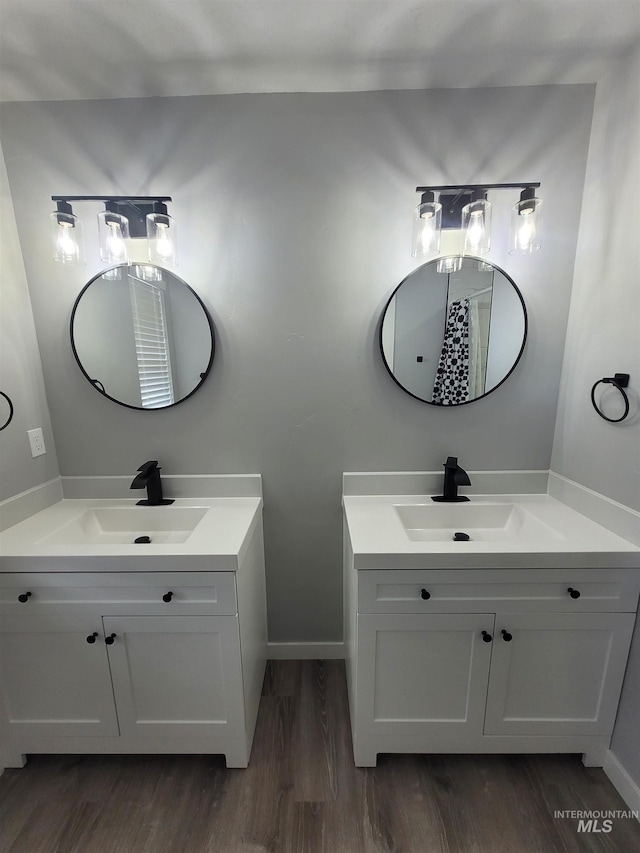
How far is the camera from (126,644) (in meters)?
1.18

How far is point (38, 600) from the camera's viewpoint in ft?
3.77

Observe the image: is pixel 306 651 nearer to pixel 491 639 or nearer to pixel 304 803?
pixel 304 803

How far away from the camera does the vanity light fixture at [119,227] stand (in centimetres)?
125

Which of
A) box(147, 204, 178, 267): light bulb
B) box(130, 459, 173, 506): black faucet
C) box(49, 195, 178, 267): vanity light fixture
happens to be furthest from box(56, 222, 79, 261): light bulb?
box(130, 459, 173, 506): black faucet

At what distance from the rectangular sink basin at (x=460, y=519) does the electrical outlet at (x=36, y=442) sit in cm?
156

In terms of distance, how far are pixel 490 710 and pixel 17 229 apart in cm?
260

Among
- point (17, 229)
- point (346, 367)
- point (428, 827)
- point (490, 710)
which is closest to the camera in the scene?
point (428, 827)

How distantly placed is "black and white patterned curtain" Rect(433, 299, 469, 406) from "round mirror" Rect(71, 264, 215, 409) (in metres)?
1.00

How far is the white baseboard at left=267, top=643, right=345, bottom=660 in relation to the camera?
5.66ft

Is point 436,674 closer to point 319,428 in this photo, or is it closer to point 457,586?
point 457,586

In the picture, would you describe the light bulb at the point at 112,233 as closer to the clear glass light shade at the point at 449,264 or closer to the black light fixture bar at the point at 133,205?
the black light fixture bar at the point at 133,205

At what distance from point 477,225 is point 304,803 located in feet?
7.02

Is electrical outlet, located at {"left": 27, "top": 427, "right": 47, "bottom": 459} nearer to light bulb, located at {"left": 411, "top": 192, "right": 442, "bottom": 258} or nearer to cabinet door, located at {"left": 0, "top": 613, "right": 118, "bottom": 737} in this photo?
cabinet door, located at {"left": 0, "top": 613, "right": 118, "bottom": 737}

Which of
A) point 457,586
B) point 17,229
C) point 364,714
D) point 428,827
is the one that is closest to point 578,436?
point 457,586
